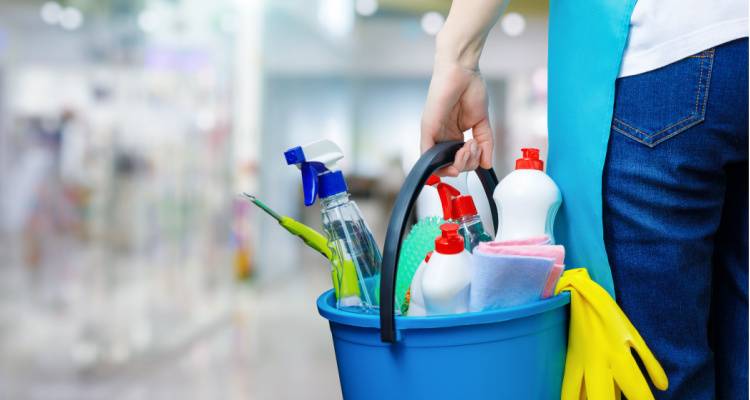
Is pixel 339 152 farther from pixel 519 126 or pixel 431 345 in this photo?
pixel 519 126

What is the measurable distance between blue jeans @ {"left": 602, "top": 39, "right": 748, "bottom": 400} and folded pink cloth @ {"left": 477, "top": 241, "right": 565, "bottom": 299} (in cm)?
7

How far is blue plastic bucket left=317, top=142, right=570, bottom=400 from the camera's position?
663mm

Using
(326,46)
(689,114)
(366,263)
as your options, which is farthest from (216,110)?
(689,114)

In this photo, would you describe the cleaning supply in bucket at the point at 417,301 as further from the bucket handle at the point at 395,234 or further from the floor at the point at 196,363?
the floor at the point at 196,363

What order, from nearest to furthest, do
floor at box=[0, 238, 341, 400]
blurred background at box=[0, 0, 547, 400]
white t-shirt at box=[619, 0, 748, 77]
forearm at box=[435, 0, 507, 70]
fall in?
1. white t-shirt at box=[619, 0, 748, 77]
2. forearm at box=[435, 0, 507, 70]
3. floor at box=[0, 238, 341, 400]
4. blurred background at box=[0, 0, 547, 400]

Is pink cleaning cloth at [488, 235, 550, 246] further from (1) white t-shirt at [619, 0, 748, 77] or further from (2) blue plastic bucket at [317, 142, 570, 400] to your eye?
(1) white t-shirt at [619, 0, 748, 77]

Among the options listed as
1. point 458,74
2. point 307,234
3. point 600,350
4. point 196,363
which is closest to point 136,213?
point 196,363

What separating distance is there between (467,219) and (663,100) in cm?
28

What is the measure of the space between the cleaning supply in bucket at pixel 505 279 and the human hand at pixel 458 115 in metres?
0.16

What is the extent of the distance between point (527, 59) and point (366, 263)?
7.53 meters

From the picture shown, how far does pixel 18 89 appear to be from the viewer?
11.1 ft

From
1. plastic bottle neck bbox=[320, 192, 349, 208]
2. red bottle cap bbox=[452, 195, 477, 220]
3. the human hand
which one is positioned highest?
the human hand

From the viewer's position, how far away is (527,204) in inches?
30.5

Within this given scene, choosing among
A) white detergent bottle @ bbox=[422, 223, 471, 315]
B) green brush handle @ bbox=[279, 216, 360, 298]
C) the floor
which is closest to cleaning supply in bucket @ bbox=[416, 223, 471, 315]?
white detergent bottle @ bbox=[422, 223, 471, 315]
